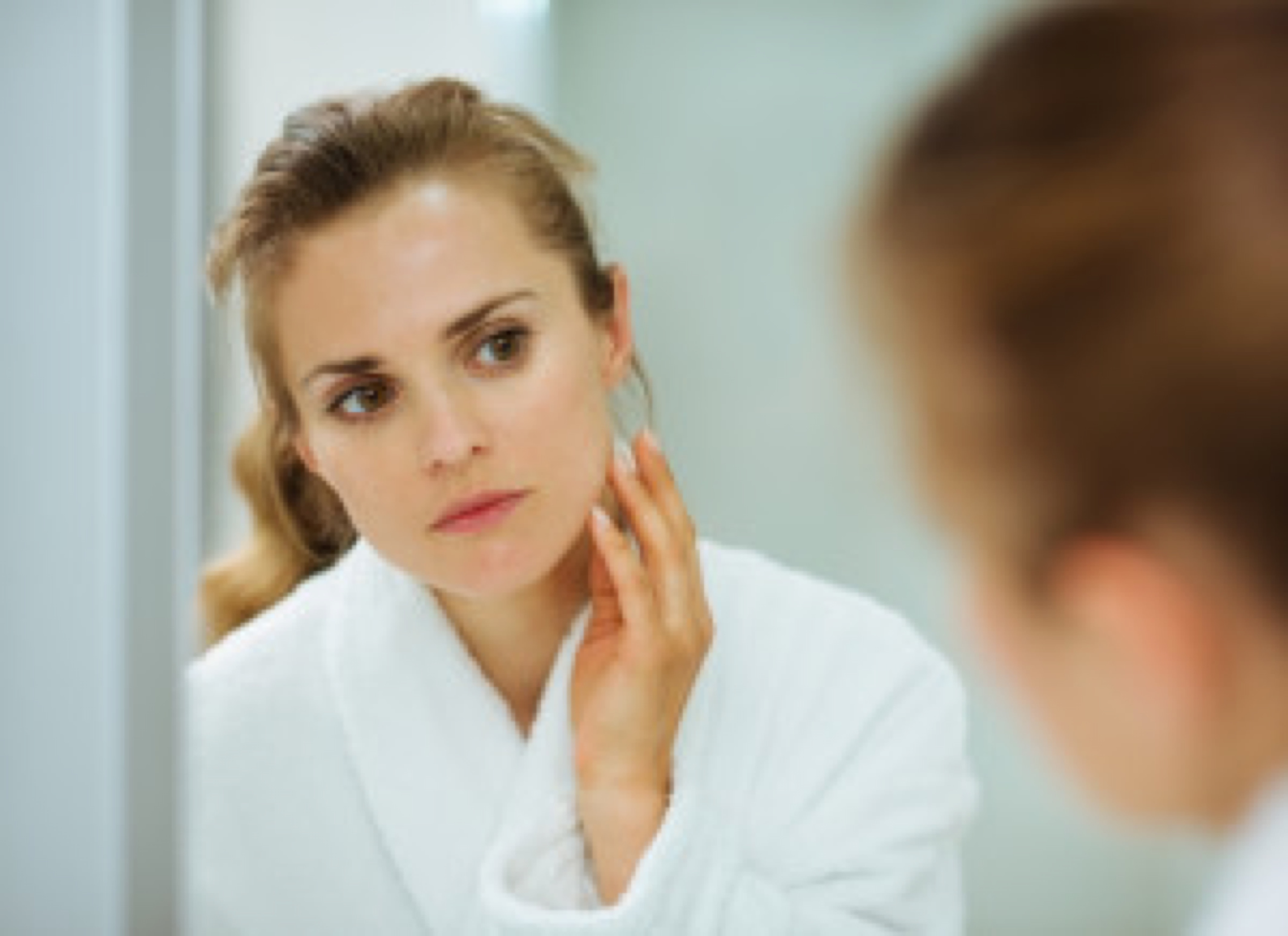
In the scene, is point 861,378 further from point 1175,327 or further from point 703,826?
point 703,826

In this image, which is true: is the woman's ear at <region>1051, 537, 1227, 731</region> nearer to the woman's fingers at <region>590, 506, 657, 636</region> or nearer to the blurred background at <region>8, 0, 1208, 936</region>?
the blurred background at <region>8, 0, 1208, 936</region>

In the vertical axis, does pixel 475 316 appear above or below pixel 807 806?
above

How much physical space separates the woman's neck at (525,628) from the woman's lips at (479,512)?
49 mm

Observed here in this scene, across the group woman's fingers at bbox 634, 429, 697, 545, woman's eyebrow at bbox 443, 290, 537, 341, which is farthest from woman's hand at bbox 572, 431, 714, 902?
woman's eyebrow at bbox 443, 290, 537, 341

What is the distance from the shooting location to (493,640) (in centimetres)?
74

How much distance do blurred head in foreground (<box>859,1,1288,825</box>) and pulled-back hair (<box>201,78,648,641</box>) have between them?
250 millimetres

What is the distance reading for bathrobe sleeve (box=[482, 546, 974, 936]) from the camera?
694 millimetres

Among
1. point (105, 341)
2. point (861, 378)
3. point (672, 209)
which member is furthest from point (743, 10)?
point (105, 341)

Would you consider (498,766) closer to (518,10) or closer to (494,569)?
(494,569)

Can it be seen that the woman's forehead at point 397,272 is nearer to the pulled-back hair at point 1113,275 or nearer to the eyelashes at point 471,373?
the eyelashes at point 471,373

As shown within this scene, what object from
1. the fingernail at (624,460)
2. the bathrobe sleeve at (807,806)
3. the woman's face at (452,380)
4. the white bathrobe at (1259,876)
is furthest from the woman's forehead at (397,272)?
the white bathrobe at (1259,876)

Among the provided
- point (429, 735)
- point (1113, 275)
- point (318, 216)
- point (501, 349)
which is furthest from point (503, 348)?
point (1113, 275)

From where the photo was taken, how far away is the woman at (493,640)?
667 mm

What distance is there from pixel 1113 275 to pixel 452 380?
0.34m
